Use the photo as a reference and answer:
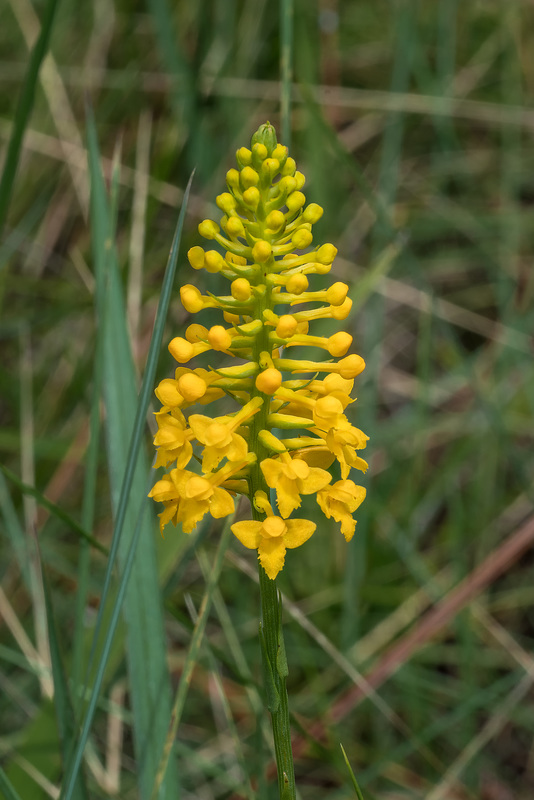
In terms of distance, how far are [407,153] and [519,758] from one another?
3.20 meters

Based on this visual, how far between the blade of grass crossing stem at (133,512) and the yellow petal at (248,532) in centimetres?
18

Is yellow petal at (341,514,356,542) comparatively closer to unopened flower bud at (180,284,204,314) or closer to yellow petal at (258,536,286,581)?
yellow petal at (258,536,286,581)

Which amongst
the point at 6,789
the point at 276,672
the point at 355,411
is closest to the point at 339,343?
the point at 276,672

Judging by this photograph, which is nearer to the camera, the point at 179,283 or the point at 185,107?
the point at 185,107

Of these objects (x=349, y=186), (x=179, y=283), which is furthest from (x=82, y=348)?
(x=349, y=186)

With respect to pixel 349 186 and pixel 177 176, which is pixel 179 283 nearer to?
pixel 177 176

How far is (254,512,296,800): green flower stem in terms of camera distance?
1251 millimetres

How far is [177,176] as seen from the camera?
405 centimetres

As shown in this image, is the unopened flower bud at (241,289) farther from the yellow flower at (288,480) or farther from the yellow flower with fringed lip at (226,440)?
the yellow flower at (288,480)

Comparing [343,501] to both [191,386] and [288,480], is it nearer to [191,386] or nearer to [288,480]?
[288,480]

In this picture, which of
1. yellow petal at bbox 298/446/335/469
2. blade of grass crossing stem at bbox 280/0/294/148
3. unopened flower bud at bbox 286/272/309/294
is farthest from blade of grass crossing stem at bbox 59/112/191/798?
blade of grass crossing stem at bbox 280/0/294/148

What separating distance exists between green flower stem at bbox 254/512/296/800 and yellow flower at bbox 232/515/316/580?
41 millimetres

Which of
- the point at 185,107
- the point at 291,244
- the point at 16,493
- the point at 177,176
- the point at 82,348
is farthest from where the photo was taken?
the point at 177,176

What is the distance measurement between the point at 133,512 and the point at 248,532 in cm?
50
